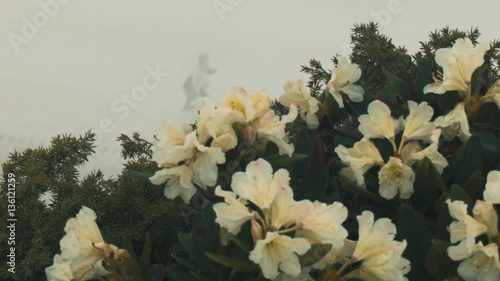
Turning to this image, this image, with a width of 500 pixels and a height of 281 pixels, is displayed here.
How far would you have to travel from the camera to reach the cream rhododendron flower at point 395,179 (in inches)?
77.0

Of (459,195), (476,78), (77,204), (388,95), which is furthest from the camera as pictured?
(77,204)

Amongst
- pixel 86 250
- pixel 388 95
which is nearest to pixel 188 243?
pixel 86 250

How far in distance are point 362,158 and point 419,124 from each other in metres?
0.21

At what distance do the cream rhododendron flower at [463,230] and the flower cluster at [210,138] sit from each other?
1.72ft

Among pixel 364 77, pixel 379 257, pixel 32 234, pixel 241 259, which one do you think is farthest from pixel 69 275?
pixel 364 77

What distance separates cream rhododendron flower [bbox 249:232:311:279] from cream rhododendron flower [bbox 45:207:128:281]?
0.54 meters

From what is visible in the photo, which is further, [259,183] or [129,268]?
[129,268]

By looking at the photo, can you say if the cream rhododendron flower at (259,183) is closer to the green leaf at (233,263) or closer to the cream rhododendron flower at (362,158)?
the green leaf at (233,263)

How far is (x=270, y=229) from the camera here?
161cm

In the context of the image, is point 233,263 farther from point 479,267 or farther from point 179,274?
point 479,267

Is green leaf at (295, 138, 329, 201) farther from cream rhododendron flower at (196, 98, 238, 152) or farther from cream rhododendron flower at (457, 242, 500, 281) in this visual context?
cream rhododendron flower at (457, 242, 500, 281)

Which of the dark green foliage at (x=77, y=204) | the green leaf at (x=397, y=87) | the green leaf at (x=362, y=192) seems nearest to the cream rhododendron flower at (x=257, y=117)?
the green leaf at (x=362, y=192)

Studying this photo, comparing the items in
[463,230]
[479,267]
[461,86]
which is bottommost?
[479,267]

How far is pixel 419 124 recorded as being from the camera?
206 cm
